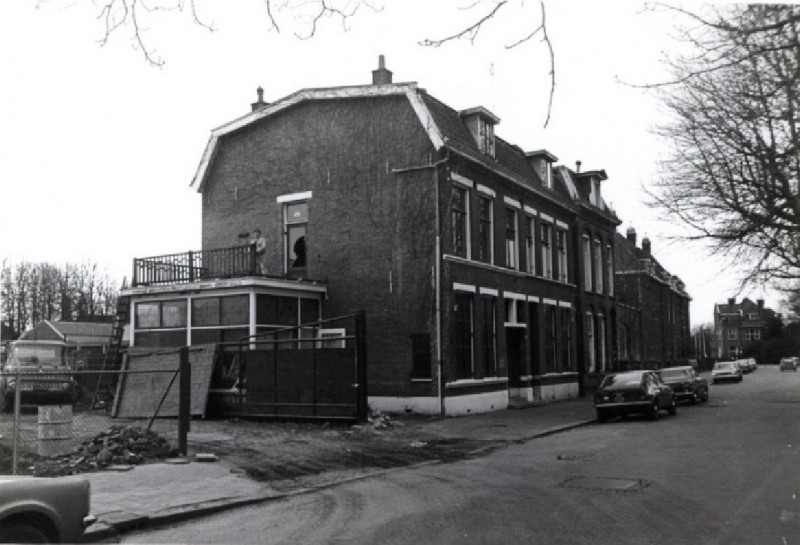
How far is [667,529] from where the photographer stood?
7.67m

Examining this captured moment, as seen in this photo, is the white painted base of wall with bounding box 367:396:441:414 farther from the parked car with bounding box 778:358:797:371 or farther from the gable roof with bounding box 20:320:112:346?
the parked car with bounding box 778:358:797:371

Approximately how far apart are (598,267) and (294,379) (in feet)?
77.6

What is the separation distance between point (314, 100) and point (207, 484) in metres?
16.8

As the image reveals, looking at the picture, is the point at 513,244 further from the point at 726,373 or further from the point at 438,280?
the point at 726,373

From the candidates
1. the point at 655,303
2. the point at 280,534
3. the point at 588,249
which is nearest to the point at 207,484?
the point at 280,534

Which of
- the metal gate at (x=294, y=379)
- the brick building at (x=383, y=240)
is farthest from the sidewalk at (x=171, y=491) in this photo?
the brick building at (x=383, y=240)

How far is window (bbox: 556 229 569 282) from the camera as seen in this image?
108ft

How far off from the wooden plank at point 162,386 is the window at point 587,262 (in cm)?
2142

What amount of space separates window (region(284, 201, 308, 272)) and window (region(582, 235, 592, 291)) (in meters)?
16.6

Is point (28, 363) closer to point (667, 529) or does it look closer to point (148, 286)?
point (148, 286)

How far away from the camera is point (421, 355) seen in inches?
872

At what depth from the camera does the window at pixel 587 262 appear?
119 ft

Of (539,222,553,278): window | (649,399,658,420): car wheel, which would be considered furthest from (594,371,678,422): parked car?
(539,222,553,278): window

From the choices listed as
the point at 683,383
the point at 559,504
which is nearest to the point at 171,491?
the point at 559,504
